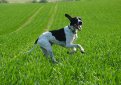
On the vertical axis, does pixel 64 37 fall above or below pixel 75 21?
below

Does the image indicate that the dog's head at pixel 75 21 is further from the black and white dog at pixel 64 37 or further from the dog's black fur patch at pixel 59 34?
the dog's black fur patch at pixel 59 34

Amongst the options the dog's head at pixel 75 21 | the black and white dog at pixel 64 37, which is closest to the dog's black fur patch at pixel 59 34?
the black and white dog at pixel 64 37

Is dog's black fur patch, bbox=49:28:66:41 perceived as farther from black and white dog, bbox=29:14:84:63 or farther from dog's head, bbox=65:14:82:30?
dog's head, bbox=65:14:82:30

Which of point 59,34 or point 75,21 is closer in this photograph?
point 75,21

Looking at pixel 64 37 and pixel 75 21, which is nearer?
pixel 75 21

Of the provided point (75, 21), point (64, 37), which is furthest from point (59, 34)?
point (75, 21)

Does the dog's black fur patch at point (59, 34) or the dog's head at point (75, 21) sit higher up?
the dog's head at point (75, 21)

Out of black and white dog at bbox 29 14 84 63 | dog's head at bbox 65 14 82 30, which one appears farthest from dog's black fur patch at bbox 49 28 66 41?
dog's head at bbox 65 14 82 30

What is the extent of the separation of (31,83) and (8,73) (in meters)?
1.57

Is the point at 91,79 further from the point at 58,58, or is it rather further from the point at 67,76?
the point at 58,58

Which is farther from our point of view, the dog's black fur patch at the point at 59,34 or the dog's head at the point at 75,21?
the dog's black fur patch at the point at 59,34

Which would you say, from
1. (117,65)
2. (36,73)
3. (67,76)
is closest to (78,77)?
(67,76)

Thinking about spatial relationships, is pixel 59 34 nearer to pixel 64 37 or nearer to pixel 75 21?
pixel 64 37

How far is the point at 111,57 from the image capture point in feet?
36.5
